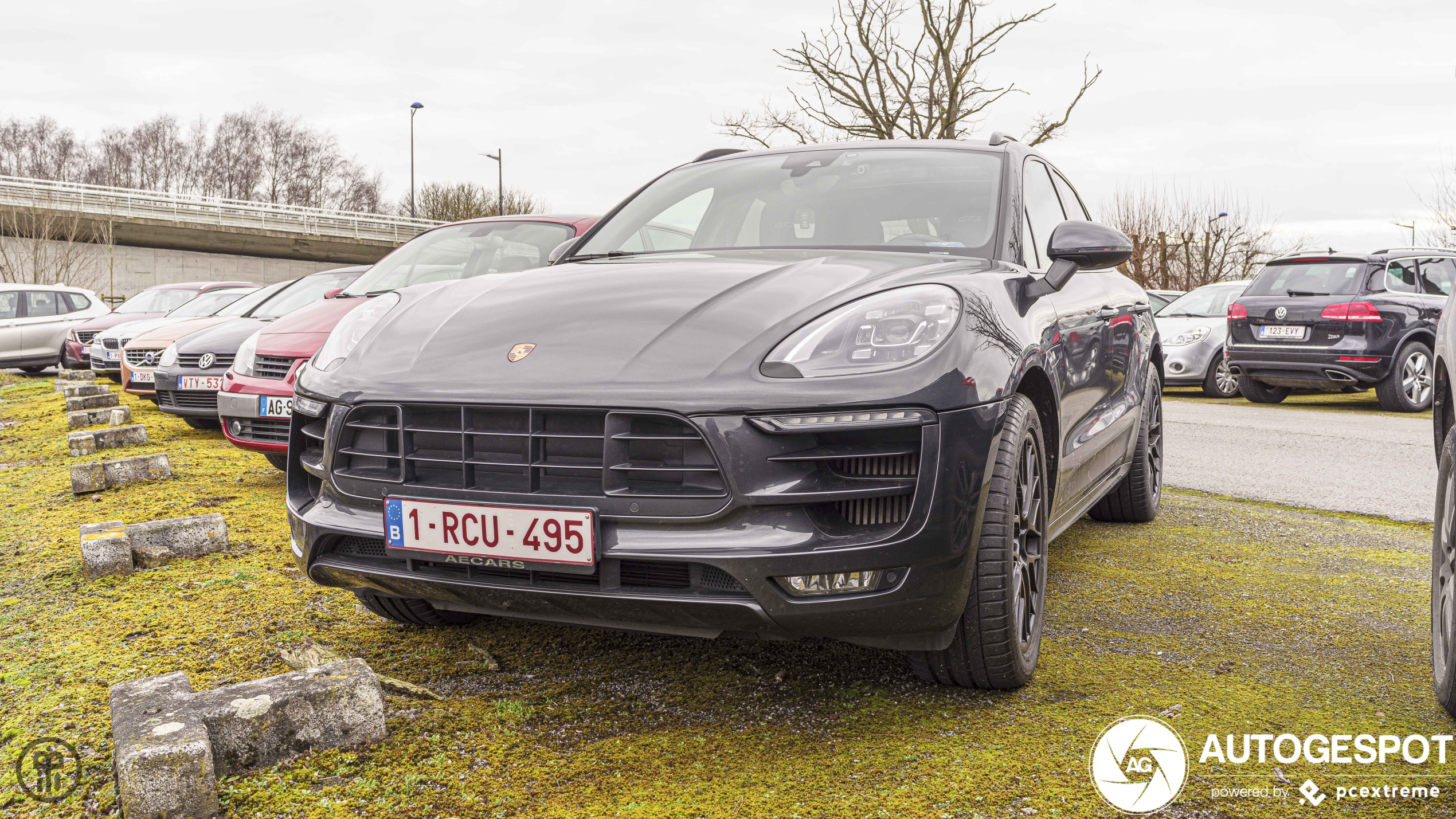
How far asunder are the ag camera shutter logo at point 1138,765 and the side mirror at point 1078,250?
120cm

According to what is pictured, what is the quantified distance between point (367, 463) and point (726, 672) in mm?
1082

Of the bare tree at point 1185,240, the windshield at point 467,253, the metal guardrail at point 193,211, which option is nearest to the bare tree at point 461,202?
the metal guardrail at point 193,211

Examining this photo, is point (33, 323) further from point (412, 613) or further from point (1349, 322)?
point (1349, 322)

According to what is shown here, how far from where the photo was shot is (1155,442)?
516cm

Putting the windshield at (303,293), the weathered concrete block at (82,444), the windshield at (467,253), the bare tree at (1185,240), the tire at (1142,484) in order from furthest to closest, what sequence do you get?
the bare tree at (1185,240)
the windshield at (303,293)
the weathered concrete block at (82,444)
the windshield at (467,253)
the tire at (1142,484)

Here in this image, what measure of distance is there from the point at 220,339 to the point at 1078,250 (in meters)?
6.53

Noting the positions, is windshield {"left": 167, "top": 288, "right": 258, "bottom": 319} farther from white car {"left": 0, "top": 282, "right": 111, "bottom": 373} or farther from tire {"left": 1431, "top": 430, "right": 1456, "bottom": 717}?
tire {"left": 1431, "top": 430, "right": 1456, "bottom": 717}

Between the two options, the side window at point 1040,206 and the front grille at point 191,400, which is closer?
the side window at point 1040,206

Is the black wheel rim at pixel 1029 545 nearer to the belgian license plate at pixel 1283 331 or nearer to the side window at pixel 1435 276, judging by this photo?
the belgian license plate at pixel 1283 331

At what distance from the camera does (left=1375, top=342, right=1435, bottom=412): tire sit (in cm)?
1133

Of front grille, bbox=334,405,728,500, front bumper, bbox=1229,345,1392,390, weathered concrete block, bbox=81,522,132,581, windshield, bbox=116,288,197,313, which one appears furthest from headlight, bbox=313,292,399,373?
windshield, bbox=116,288,197,313

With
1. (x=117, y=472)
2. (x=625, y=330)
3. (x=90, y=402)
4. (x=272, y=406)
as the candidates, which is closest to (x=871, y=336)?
(x=625, y=330)

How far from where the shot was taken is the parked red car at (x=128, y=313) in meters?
16.7

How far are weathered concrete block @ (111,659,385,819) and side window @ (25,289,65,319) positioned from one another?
1846 cm
